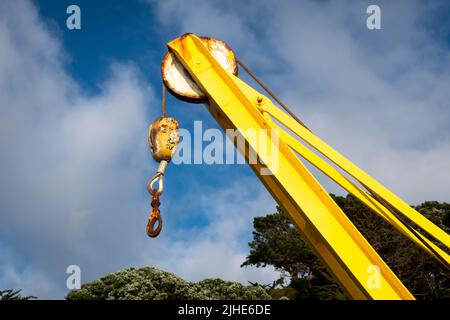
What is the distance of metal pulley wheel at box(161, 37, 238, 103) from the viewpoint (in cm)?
563

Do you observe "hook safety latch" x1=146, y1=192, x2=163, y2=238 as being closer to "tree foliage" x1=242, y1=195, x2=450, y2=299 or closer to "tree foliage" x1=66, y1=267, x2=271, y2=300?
"tree foliage" x1=66, y1=267, x2=271, y2=300

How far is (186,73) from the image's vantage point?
5.71 metres

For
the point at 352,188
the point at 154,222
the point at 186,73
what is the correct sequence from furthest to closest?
the point at 352,188
the point at 186,73
the point at 154,222

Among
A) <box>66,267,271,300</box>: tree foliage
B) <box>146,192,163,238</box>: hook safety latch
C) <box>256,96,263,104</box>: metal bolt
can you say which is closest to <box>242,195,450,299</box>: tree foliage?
<box>66,267,271,300</box>: tree foliage

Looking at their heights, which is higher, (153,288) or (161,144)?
(161,144)

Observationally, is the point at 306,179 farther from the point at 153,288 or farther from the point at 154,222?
the point at 153,288

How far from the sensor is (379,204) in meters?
6.12

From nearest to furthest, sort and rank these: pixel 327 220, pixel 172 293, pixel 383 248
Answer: pixel 327 220, pixel 172 293, pixel 383 248

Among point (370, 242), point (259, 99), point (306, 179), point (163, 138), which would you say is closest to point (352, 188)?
point (306, 179)

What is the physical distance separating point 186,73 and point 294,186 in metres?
1.84
